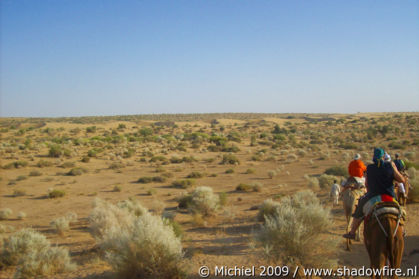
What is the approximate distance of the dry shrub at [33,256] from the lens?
6.47 m

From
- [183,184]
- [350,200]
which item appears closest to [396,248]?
[350,200]

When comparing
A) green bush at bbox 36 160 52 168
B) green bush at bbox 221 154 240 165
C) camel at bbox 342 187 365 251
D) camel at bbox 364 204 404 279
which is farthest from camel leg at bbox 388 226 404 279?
green bush at bbox 36 160 52 168

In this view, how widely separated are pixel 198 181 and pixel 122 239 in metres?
14.0

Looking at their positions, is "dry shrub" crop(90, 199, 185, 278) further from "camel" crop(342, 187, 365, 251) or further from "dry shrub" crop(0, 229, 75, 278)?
"camel" crop(342, 187, 365, 251)

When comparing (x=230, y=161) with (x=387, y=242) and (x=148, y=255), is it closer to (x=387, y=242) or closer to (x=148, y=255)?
(x=148, y=255)

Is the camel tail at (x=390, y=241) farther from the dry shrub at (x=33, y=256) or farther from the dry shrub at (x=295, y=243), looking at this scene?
the dry shrub at (x=33, y=256)

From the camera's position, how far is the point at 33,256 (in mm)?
6660

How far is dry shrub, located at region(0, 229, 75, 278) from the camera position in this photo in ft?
21.2

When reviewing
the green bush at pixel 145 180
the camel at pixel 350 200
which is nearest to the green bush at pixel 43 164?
the green bush at pixel 145 180

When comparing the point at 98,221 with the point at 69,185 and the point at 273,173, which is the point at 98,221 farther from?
the point at 273,173

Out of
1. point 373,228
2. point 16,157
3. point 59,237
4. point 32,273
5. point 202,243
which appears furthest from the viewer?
point 16,157

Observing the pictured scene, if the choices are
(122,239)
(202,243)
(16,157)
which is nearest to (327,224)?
(202,243)

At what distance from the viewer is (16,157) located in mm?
27828

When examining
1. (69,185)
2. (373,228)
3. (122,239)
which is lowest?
(69,185)
